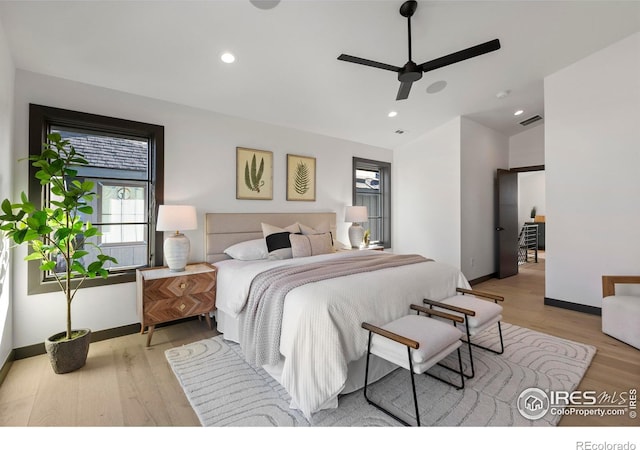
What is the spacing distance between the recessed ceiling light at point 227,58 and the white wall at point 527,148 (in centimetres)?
568

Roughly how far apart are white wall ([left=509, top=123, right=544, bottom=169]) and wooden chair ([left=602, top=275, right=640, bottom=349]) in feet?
10.1

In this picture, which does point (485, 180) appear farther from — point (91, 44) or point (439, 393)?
point (91, 44)

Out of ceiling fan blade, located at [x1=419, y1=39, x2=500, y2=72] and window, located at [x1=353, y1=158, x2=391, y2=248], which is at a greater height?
ceiling fan blade, located at [x1=419, y1=39, x2=500, y2=72]

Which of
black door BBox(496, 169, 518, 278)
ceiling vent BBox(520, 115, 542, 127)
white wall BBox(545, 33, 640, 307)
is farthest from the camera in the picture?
black door BBox(496, 169, 518, 278)

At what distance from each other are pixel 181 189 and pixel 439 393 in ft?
10.5

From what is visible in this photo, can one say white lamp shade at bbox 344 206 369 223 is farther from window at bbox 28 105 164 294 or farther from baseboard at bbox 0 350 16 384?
baseboard at bbox 0 350 16 384

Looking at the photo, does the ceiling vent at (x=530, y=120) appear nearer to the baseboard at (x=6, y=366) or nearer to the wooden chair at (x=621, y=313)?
the wooden chair at (x=621, y=313)

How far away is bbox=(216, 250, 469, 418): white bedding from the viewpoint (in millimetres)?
1769

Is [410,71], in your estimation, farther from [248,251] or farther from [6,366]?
[6,366]

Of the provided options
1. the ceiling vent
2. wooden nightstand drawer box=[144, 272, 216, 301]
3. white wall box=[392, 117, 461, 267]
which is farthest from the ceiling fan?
the ceiling vent

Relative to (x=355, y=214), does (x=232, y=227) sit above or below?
below

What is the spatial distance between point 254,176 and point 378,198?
2.82 m

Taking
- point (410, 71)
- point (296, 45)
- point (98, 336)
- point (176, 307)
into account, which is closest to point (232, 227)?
point (176, 307)

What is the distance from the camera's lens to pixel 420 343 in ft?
5.78
